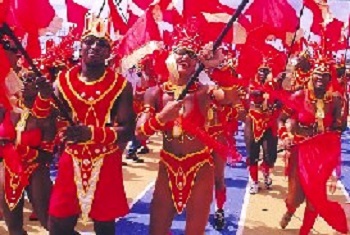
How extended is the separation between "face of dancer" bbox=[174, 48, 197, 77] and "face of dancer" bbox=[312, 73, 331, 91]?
2.13 m

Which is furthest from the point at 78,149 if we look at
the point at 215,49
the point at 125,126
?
the point at 215,49

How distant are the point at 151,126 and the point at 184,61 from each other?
2.08 ft

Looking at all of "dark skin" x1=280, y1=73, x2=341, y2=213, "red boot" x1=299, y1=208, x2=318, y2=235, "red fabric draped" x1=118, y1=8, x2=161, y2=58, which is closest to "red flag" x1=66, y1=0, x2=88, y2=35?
"red fabric draped" x1=118, y1=8, x2=161, y2=58

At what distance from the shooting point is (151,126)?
4613 millimetres

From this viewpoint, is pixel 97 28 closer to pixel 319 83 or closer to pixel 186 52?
pixel 186 52

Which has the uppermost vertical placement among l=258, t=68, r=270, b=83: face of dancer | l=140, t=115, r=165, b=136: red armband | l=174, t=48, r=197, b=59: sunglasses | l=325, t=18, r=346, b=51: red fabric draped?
l=325, t=18, r=346, b=51: red fabric draped

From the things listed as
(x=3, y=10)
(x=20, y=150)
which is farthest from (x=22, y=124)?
(x=3, y=10)

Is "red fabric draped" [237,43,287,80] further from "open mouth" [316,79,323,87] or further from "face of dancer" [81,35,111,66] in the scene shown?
"face of dancer" [81,35,111,66]

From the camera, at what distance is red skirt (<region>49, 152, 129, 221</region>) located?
4.64 metres

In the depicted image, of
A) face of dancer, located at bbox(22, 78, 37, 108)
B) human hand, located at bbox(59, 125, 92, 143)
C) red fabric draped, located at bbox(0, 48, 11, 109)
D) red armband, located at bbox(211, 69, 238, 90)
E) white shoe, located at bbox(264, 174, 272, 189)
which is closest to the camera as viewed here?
red fabric draped, located at bbox(0, 48, 11, 109)

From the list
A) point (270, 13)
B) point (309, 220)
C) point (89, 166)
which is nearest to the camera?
point (89, 166)

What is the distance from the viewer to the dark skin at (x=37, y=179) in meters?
5.51

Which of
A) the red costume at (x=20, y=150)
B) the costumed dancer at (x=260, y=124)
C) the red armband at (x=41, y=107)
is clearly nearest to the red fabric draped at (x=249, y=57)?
the red armband at (x=41, y=107)

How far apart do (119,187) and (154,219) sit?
0.44 meters
